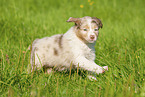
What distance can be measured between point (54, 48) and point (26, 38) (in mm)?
1717

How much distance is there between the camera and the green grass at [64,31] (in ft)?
11.2

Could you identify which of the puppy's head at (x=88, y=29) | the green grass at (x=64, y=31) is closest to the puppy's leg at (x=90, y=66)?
the green grass at (x=64, y=31)

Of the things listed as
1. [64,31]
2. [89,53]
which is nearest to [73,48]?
[89,53]

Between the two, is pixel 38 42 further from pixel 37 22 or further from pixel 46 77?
Answer: pixel 37 22

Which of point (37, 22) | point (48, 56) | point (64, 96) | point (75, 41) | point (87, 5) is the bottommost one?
point (64, 96)

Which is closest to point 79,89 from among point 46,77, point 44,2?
point 46,77

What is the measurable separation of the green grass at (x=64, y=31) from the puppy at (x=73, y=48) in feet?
0.81

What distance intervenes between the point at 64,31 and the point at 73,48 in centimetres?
207

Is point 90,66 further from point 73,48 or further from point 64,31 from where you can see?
point 64,31

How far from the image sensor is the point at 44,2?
A: 9930 millimetres

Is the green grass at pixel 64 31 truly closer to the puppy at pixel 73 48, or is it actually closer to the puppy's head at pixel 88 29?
the puppy at pixel 73 48

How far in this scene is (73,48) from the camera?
423cm

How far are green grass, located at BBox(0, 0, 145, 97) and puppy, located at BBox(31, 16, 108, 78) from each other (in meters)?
0.25

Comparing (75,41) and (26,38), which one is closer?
(75,41)
